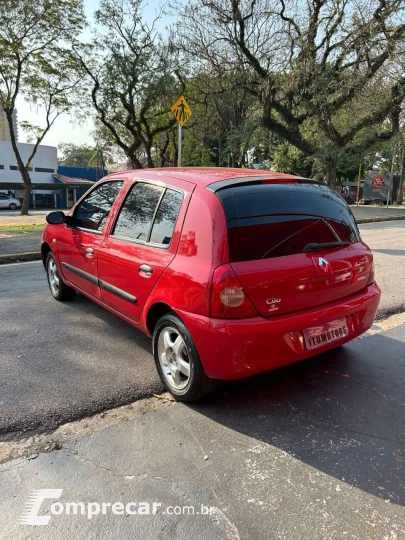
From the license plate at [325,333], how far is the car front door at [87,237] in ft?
7.17

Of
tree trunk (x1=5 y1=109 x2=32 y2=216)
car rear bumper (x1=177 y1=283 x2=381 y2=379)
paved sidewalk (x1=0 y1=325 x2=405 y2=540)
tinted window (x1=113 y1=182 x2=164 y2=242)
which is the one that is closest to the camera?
paved sidewalk (x1=0 y1=325 x2=405 y2=540)

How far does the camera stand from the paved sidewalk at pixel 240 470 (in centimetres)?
195

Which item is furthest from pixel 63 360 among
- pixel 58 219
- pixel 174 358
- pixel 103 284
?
pixel 58 219

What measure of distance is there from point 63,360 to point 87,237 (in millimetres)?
1305

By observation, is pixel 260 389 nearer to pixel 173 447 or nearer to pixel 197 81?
pixel 173 447

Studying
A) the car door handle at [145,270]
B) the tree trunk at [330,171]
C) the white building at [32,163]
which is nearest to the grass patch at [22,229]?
the car door handle at [145,270]

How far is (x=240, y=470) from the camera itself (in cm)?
232

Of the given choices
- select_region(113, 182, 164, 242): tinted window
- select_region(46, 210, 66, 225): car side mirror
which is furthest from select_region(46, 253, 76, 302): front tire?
select_region(113, 182, 164, 242): tinted window

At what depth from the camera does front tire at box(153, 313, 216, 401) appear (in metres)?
2.83

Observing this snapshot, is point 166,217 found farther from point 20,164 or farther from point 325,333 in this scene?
point 20,164

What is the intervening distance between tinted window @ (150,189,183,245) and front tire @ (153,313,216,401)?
62 cm

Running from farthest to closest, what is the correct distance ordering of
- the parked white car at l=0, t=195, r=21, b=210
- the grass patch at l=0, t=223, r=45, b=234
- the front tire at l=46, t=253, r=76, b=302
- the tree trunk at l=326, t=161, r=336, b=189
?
the parked white car at l=0, t=195, r=21, b=210, the tree trunk at l=326, t=161, r=336, b=189, the grass patch at l=0, t=223, r=45, b=234, the front tire at l=46, t=253, r=76, b=302

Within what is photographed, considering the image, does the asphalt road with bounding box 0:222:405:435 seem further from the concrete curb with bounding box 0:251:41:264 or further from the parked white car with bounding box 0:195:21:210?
the parked white car with bounding box 0:195:21:210

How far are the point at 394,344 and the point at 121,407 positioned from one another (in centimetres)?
289
